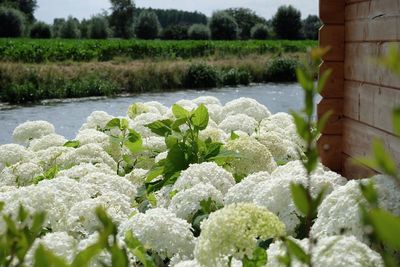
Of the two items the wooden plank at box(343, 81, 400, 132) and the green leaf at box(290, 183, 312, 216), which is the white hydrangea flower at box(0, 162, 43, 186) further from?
the green leaf at box(290, 183, 312, 216)

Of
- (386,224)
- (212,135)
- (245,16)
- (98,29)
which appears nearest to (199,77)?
(212,135)

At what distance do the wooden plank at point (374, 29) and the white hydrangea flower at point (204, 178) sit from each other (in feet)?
2.42

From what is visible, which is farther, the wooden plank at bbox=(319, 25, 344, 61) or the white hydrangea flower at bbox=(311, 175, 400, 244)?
the wooden plank at bbox=(319, 25, 344, 61)

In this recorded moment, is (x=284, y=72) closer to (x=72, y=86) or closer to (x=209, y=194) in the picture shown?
(x=72, y=86)

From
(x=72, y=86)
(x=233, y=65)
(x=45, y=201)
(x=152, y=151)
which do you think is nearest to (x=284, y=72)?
(x=233, y=65)

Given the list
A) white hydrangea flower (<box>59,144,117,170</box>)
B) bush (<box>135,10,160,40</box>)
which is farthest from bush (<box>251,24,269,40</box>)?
white hydrangea flower (<box>59,144,117,170</box>)

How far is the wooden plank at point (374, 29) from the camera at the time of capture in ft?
6.85

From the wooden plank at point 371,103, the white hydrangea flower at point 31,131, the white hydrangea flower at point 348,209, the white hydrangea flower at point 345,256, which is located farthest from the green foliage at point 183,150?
the white hydrangea flower at point 31,131

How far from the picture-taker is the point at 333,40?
2609 millimetres

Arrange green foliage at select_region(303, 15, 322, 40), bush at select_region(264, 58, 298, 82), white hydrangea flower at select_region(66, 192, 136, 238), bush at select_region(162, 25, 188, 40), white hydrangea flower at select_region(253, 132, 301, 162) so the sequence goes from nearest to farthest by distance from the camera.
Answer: white hydrangea flower at select_region(66, 192, 136, 238) < white hydrangea flower at select_region(253, 132, 301, 162) < bush at select_region(264, 58, 298, 82) < bush at select_region(162, 25, 188, 40) < green foliage at select_region(303, 15, 322, 40)

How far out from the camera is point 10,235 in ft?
2.12

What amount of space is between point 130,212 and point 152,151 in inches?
47.9

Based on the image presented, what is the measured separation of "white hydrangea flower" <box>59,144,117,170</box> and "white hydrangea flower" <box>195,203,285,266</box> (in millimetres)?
1655

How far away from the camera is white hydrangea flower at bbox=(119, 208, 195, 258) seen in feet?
5.69
